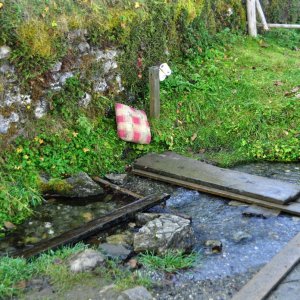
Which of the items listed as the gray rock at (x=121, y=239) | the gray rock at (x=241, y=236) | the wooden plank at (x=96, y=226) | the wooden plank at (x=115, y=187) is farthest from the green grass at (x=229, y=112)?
the gray rock at (x=121, y=239)

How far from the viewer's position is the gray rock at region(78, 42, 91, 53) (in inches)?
288

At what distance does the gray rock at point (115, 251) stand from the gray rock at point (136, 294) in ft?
2.53

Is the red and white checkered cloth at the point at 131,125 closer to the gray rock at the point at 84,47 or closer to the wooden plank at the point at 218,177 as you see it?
the wooden plank at the point at 218,177

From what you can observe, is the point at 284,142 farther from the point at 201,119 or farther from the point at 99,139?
the point at 99,139

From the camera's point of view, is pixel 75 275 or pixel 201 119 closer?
pixel 75 275

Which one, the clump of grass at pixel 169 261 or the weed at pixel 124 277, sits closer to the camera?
the weed at pixel 124 277

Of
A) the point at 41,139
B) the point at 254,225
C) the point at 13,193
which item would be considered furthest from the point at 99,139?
the point at 254,225

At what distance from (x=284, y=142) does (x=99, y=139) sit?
302 centimetres

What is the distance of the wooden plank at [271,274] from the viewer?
4.32 meters

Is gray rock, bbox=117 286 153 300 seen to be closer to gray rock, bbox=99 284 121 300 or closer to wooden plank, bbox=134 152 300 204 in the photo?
gray rock, bbox=99 284 121 300

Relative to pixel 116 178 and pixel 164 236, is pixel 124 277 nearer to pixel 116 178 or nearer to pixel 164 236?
pixel 164 236

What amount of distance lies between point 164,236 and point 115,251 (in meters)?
0.58

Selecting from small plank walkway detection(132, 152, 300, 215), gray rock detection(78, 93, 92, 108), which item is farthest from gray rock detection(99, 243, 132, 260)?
gray rock detection(78, 93, 92, 108)

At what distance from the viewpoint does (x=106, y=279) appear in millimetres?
4602
